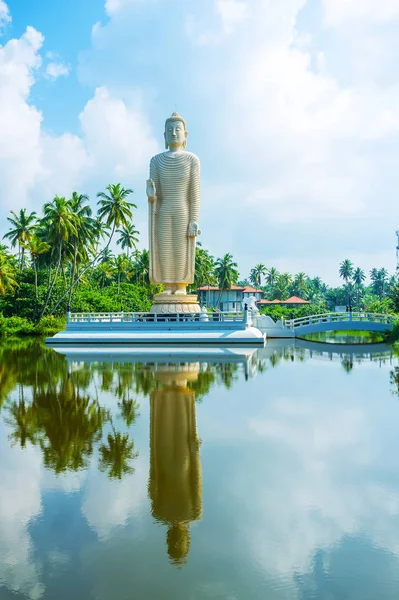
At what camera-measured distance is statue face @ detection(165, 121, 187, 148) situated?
27.7m

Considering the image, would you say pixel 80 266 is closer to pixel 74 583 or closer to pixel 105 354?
pixel 105 354

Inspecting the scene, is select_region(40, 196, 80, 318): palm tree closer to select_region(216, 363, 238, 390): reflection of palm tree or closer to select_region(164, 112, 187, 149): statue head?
select_region(164, 112, 187, 149): statue head

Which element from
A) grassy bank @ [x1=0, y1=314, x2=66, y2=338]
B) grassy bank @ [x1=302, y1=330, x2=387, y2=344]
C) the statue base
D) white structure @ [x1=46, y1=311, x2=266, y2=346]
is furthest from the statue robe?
grassy bank @ [x1=0, y1=314, x2=66, y2=338]

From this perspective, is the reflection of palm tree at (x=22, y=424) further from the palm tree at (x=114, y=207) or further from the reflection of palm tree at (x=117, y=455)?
the palm tree at (x=114, y=207)

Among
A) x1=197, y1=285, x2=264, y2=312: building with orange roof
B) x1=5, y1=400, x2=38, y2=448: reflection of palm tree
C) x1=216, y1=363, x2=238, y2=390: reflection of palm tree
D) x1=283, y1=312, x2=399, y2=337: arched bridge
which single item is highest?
x1=197, y1=285, x2=264, y2=312: building with orange roof

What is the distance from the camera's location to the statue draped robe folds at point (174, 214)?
27.3 meters

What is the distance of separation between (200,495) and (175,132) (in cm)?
2519

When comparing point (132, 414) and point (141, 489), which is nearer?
point (141, 489)

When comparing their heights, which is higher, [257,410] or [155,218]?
[155,218]

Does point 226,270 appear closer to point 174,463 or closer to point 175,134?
point 175,134

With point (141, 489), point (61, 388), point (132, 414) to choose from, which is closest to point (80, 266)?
point (61, 388)

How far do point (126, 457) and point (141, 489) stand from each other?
1254mm

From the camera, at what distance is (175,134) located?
2766cm

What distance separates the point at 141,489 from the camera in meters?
5.76
